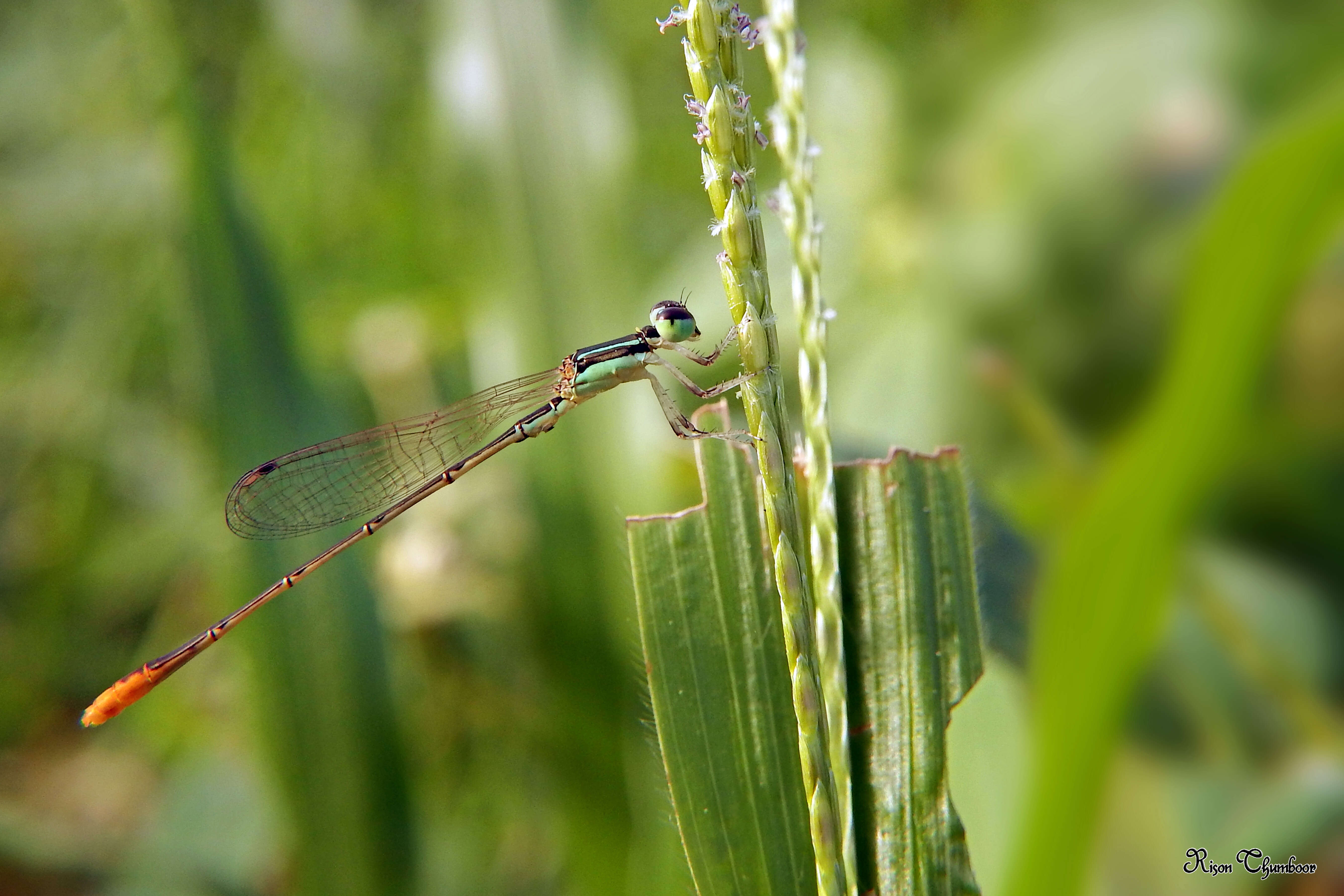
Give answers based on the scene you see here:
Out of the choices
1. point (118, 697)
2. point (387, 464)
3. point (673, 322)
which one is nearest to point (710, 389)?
point (673, 322)

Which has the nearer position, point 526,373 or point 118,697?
point 118,697

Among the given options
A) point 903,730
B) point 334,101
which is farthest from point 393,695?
point 334,101

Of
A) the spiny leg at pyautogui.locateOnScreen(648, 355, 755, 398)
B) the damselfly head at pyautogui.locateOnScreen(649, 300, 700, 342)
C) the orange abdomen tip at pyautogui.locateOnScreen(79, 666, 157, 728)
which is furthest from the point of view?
the orange abdomen tip at pyautogui.locateOnScreen(79, 666, 157, 728)

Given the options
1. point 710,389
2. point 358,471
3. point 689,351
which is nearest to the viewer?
point 710,389

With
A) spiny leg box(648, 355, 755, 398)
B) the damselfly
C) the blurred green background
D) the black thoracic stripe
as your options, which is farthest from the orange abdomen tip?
spiny leg box(648, 355, 755, 398)

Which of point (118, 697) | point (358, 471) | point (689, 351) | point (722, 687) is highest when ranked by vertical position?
point (689, 351)

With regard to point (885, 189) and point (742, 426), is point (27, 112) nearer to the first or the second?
point (885, 189)

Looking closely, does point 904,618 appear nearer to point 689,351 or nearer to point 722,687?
point 722,687

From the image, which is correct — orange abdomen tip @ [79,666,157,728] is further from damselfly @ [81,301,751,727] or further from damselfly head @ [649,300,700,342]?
damselfly head @ [649,300,700,342]
